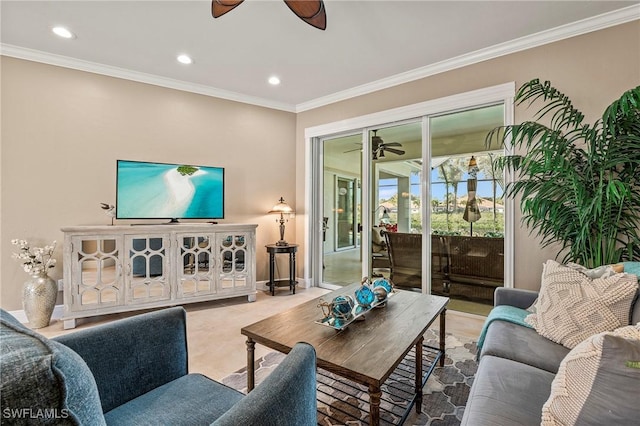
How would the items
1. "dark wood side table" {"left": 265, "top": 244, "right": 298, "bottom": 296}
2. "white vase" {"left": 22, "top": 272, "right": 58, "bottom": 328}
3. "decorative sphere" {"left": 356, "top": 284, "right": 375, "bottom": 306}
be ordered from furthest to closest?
"dark wood side table" {"left": 265, "top": 244, "right": 298, "bottom": 296}, "white vase" {"left": 22, "top": 272, "right": 58, "bottom": 328}, "decorative sphere" {"left": 356, "top": 284, "right": 375, "bottom": 306}

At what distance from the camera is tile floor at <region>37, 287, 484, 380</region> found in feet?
7.50

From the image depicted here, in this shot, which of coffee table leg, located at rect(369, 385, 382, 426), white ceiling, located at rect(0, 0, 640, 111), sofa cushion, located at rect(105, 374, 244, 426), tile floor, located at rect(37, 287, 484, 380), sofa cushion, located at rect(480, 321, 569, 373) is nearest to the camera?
sofa cushion, located at rect(105, 374, 244, 426)

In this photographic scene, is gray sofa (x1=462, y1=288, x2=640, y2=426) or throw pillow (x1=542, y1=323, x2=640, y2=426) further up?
throw pillow (x1=542, y1=323, x2=640, y2=426)

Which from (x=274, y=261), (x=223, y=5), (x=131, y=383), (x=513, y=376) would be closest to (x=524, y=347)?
(x=513, y=376)

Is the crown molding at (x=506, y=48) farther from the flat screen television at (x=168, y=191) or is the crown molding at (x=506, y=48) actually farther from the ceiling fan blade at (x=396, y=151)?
the flat screen television at (x=168, y=191)

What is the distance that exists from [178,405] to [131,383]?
9.9 inches

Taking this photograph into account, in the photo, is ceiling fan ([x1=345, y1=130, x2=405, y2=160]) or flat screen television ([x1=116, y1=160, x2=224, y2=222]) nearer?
flat screen television ([x1=116, y1=160, x2=224, y2=222])

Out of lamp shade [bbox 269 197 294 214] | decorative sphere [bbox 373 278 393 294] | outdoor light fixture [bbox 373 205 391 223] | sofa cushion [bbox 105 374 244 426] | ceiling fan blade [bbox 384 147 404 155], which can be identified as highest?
ceiling fan blade [bbox 384 147 404 155]

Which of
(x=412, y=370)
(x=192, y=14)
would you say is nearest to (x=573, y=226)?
(x=412, y=370)

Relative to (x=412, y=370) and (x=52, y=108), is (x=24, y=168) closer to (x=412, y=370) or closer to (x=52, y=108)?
(x=52, y=108)

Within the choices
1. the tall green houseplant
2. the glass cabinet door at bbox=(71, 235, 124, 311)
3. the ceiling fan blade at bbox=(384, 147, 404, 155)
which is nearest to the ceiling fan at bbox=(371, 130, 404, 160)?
the ceiling fan blade at bbox=(384, 147, 404, 155)

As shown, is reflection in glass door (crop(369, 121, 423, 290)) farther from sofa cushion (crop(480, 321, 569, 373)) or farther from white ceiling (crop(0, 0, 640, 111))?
sofa cushion (crop(480, 321, 569, 373))

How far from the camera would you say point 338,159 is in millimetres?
4688

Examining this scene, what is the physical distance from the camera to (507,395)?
3.78ft
